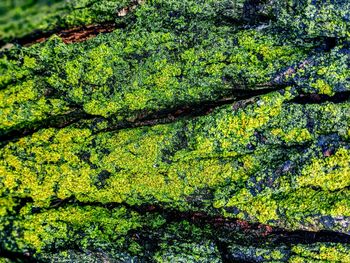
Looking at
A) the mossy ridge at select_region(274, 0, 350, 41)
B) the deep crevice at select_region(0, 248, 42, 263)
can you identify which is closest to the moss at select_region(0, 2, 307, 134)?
the mossy ridge at select_region(274, 0, 350, 41)

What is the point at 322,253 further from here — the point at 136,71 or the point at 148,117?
the point at 136,71

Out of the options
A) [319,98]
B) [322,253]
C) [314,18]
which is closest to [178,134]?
[319,98]

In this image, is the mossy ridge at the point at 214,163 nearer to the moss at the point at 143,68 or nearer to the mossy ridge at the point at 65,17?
the moss at the point at 143,68

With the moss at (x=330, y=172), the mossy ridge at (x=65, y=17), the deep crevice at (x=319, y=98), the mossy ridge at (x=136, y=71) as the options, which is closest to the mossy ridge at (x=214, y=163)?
the moss at (x=330, y=172)

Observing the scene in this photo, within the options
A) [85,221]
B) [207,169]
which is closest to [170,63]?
[207,169]

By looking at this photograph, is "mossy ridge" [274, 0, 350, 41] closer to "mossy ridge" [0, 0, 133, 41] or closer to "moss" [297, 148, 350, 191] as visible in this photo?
"moss" [297, 148, 350, 191]

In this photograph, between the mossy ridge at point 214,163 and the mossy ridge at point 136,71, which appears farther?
the mossy ridge at point 136,71
